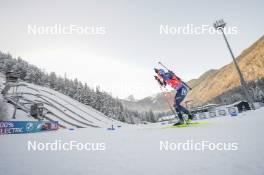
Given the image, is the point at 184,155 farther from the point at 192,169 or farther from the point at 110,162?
the point at 110,162

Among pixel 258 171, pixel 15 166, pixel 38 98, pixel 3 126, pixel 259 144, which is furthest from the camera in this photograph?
pixel 38 98

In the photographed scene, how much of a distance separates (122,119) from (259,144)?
348 feet

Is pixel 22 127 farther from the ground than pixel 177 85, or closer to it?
closer to it

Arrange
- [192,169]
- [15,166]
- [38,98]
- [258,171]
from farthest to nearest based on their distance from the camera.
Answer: [38,98] → [15,166] → [192,169] → [258,171]

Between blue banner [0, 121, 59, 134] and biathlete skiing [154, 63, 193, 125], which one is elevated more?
biathlete skiing [154, 63, 193, 125]

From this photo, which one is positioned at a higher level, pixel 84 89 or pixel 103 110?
pixel 84 89

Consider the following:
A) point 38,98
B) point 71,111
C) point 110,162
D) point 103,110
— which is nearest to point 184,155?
point 110,162

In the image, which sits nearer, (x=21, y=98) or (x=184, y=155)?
(x=184, y=155)

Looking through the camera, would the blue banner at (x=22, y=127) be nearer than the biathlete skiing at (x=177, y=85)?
No

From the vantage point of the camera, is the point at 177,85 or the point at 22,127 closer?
the point at 177,85

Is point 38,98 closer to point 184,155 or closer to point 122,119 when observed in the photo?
point 122,119

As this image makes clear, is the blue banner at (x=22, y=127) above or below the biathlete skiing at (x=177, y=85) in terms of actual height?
below

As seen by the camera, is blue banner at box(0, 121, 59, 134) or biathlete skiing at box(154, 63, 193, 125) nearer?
biathlete skiing at box(154, 63, 193, 125)

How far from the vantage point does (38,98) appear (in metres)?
85.1
